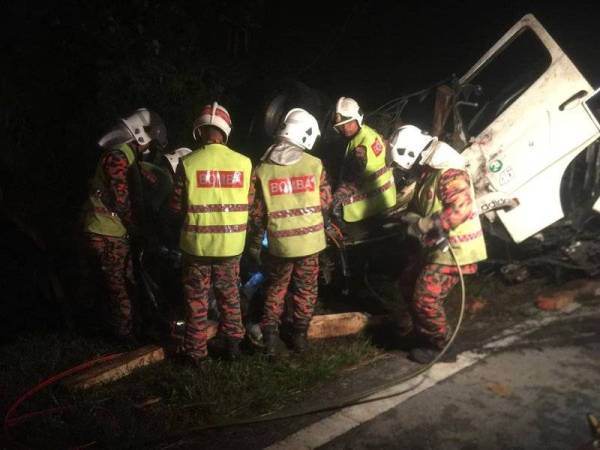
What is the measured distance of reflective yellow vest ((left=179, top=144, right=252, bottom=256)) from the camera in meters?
3.94

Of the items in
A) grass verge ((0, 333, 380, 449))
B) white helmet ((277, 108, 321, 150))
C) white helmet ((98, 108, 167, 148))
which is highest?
white helmet ((98, 108, 167, 148))

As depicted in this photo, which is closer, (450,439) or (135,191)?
(450,439)

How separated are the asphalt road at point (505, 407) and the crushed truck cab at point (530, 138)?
1393 millimetres

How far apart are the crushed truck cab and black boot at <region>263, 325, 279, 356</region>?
2.41 meters

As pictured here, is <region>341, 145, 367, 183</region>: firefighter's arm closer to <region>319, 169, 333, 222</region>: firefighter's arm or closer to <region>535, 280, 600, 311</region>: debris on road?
<region>319, 169, 333, 222</region>: firefighter's arm

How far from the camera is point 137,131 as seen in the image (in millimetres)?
4754

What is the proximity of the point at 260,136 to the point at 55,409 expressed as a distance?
15.0 feet

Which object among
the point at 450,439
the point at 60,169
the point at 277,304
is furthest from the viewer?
the point at 60,169

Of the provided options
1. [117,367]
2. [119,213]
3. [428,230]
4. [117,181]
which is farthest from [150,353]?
[428,230]

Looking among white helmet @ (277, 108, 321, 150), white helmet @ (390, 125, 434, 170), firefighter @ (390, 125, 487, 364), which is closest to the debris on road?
firefighter @ (390, 125, 487, 364)

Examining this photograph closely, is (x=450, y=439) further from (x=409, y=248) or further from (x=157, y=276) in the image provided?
(x=157, y=276)

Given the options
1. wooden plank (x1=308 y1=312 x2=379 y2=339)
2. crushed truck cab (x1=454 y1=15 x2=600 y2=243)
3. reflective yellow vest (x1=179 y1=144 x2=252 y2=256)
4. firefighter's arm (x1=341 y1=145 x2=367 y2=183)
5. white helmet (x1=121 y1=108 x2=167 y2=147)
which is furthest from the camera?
firefighter's arm (x1=341 y1=145 x2=367 y2=183)

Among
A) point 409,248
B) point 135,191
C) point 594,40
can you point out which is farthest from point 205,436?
point 594,40

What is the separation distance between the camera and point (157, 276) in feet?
17.3
